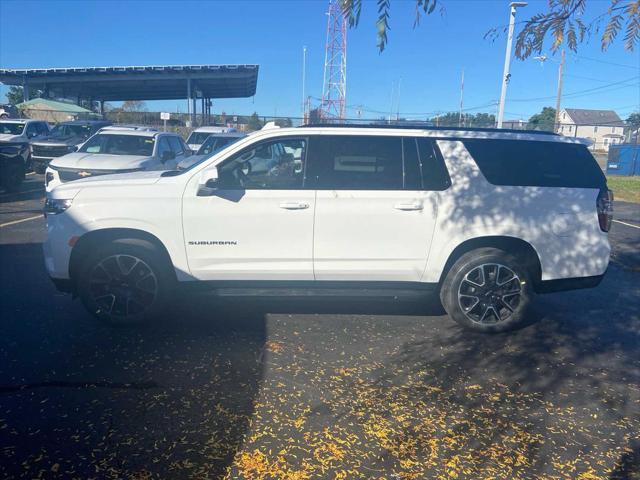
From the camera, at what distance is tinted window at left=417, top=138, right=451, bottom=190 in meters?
5.15

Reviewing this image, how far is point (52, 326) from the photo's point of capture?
507cm

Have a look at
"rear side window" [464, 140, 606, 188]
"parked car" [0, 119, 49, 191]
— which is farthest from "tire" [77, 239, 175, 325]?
"parked car" [0, 119, 49, 191]

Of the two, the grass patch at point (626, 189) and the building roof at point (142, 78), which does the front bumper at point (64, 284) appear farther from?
the building roof at point (142, 78)

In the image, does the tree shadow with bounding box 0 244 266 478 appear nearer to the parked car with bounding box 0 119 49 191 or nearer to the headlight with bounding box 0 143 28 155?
the parked car with bounding box 0 119 49 191

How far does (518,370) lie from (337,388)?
5.36 ft

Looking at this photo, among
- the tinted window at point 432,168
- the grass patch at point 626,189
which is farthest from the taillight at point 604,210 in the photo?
the grass patch at point 626,189

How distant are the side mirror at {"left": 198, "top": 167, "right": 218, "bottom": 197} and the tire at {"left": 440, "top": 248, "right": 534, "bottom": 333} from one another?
2451 millimetres

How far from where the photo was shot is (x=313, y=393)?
13.0ft

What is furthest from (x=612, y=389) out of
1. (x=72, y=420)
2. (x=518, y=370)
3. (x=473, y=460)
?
(x=72, y=420)

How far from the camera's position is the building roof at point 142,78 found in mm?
31266

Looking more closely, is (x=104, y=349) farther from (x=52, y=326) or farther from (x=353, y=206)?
(x=353, y=206)

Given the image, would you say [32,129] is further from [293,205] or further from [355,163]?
[355,163]

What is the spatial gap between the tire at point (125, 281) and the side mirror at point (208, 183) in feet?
2.34

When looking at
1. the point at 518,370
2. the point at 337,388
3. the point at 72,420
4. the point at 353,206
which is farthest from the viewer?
the point at 353,206
